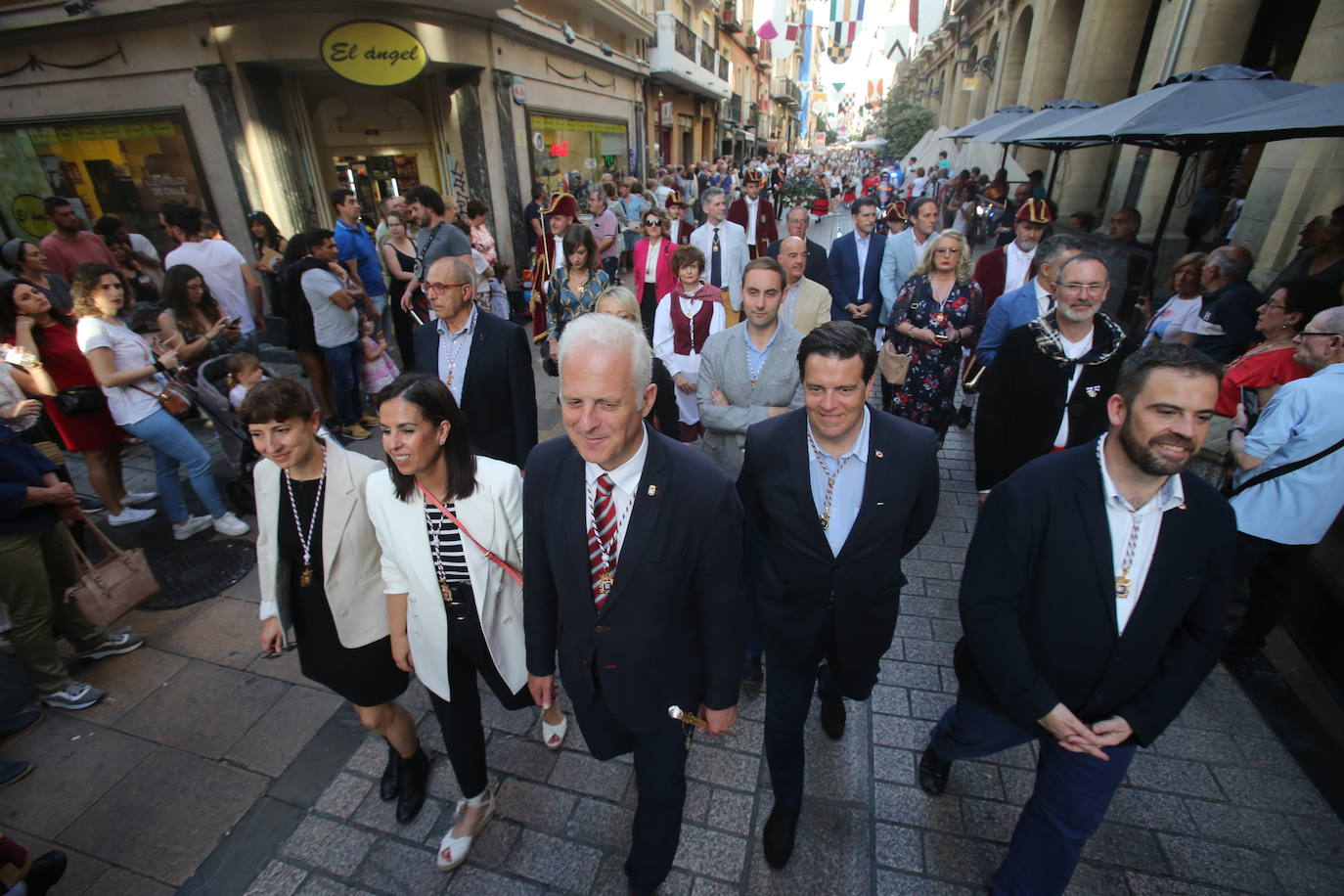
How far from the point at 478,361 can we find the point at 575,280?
6.36ft

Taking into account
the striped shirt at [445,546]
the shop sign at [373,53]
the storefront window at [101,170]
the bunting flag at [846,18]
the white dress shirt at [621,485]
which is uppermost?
the bunting flag at [846,18]

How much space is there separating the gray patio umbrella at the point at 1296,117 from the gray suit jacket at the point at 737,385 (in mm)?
3314

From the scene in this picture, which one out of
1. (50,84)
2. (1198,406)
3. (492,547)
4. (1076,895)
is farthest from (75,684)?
(50,84)

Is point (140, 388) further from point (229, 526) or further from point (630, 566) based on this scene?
point (630, 566)

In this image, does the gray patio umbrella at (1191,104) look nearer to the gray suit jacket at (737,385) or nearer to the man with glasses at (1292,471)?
the man with glasses at (1292,471)

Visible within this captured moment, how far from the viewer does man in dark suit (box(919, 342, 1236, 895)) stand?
1879 mm

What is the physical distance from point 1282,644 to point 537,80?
14.1 m

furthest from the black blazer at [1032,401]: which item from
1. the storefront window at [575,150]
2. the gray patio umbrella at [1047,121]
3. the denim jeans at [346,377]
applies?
the storefront window at [575,150]

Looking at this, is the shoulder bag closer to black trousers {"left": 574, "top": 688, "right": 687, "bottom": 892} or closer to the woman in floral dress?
the woman in floral dress

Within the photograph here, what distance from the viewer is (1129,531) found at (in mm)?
1972

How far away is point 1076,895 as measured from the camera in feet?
7.72

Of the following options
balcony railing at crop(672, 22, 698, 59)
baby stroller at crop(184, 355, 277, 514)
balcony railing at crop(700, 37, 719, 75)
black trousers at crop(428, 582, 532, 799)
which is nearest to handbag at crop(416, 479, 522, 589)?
black trousers at crop(428, 582, 532, 799)

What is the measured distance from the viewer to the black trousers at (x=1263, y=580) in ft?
10.5

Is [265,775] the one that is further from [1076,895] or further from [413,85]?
[413,85]
